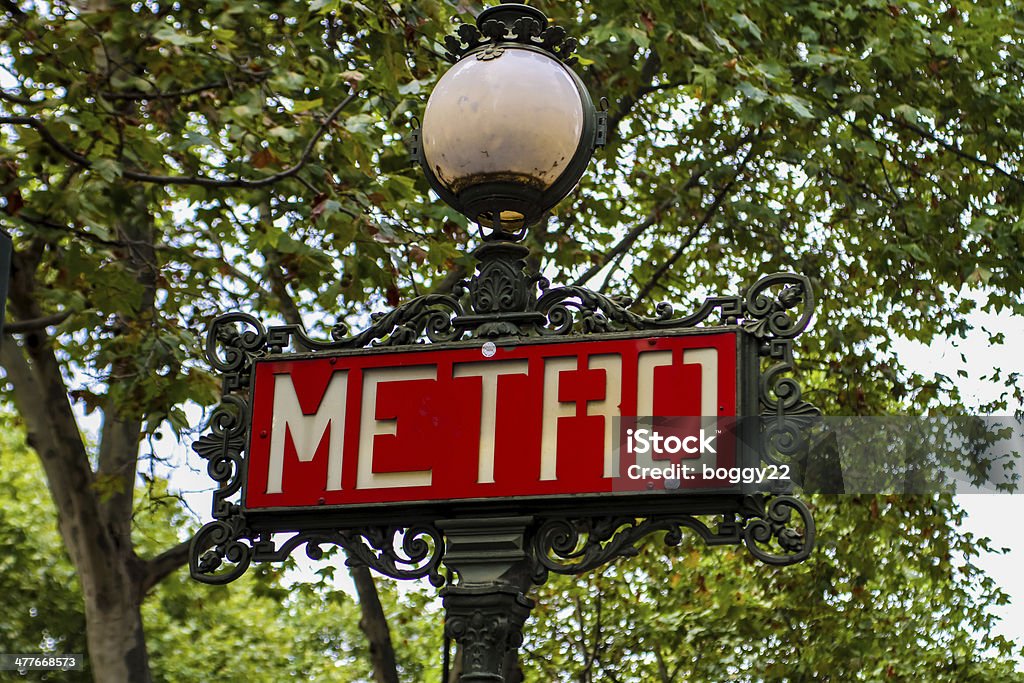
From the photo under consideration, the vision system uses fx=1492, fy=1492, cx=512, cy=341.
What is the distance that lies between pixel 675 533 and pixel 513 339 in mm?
611

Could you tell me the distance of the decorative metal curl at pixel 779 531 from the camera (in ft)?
11.1

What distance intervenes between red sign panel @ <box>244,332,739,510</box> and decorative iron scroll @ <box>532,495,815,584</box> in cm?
12

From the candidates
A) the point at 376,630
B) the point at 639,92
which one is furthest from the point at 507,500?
the point at 639,92

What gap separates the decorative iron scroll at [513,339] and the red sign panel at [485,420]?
0.27 feet

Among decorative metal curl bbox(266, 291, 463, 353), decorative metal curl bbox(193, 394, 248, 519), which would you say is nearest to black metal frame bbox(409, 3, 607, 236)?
decorative metal curl bbox(266, 291, 463, 353)

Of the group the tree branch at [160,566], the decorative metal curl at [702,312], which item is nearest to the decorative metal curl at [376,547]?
the decorative metal curl at [702,312]

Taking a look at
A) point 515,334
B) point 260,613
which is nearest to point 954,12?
point 515,334

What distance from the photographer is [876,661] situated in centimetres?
1628

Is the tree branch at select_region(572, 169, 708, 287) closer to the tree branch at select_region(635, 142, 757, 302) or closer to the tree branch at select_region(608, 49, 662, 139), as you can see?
the tree branch at select_region(635, 142, 757, 302)

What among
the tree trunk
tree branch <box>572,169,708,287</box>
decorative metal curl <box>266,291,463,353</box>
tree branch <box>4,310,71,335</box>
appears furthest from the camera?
tree branch <box>572,169,708,287</box>

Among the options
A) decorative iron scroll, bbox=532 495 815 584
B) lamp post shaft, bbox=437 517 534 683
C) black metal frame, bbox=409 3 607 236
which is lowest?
lamp post shaft, bbox=437 517 534 683

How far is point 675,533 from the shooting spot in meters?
3.59

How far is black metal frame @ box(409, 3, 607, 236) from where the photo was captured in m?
3.88

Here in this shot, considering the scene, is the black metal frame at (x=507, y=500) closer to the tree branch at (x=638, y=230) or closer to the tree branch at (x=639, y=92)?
the tree branch at (x=638, y=230)
